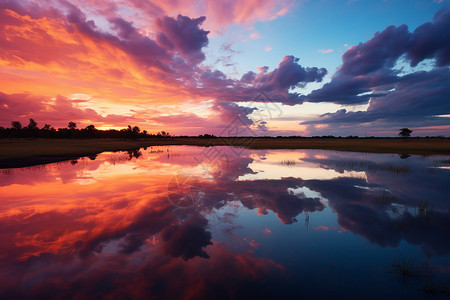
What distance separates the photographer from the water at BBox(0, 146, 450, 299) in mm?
5945

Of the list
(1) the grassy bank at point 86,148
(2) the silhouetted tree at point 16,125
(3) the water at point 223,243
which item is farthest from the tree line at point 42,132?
(3) the water at point 223,243

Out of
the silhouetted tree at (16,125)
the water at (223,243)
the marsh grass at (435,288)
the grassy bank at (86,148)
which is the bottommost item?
the water at (223,243)

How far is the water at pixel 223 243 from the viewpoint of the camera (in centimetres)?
595

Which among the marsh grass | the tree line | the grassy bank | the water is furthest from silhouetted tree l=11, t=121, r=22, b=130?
the marsh grass

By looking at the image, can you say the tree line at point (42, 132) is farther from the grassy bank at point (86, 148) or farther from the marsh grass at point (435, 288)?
the marsh grass at point (435, 288)

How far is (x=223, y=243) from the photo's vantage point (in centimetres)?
844

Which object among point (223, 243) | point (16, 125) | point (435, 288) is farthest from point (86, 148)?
point (16, 125)

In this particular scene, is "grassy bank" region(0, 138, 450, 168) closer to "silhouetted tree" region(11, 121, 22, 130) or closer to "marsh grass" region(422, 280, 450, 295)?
"marsh grass" region(422, 280, 450, 295)

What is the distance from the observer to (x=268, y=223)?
10492 millimetres

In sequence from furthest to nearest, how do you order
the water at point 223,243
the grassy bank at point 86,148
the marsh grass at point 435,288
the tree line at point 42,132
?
the tree line at point 42,132 < the grassy bank at point 86,148 < the water at point 223,243 < the marsh grass at point 435,288

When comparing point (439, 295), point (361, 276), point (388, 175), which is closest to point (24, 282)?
point (361, 276)

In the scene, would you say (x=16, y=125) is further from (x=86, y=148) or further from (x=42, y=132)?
(x=86, y=148)

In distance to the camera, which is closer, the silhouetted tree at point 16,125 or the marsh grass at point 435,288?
the marsh grass at point 435,288

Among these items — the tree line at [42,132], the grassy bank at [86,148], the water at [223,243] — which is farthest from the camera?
the tree line at [42,132]
